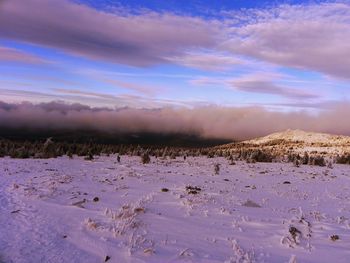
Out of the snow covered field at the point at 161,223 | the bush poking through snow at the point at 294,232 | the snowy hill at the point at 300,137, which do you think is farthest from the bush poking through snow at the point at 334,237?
the snowy hill at the point at 300,137

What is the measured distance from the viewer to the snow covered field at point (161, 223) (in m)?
9.94

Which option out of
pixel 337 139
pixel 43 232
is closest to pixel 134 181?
pixel 43 232

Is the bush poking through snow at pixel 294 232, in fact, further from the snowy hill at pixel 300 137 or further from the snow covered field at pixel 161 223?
the snowy hill at pixel 300 137

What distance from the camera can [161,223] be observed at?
40.5 feet

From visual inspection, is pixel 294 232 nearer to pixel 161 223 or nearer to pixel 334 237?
pixel 334 237

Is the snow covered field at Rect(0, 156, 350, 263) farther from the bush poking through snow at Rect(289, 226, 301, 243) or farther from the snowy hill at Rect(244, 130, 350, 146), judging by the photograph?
the snowy hill at Rect(244, 130, 350, 146)

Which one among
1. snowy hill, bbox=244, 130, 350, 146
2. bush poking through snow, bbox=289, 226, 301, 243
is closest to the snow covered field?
bush poking through snow, bbox=289, 226, 301, 243

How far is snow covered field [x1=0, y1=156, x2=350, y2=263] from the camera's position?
9938 millimetres

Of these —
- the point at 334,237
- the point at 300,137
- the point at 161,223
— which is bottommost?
the point at 161,223

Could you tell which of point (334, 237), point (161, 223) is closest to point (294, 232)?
point (334, 237)

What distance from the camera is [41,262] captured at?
8.97 m

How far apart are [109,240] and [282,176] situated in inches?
816

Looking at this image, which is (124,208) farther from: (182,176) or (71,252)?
(182,176)

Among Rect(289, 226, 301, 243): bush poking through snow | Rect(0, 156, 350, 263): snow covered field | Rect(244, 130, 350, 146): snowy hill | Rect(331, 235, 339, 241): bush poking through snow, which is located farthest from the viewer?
Rect(244, 130, 350, 146): snowy hill
